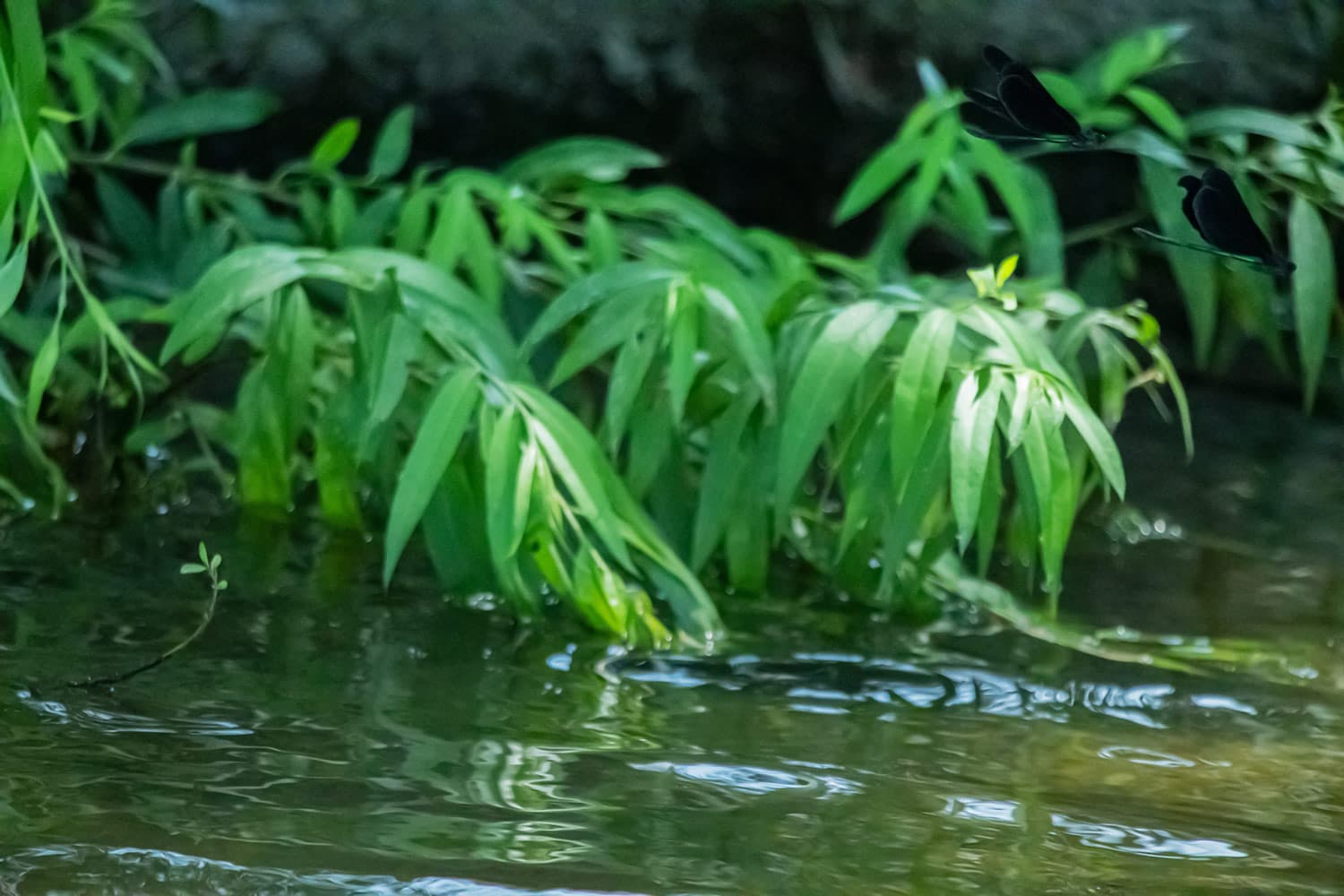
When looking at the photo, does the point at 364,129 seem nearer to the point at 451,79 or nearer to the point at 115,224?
the point at 451,79

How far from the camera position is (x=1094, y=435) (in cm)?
154

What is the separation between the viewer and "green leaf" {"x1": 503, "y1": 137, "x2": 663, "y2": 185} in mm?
2275

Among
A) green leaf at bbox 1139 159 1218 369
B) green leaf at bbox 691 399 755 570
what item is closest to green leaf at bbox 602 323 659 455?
green leaf at bbox 691 399 755 570

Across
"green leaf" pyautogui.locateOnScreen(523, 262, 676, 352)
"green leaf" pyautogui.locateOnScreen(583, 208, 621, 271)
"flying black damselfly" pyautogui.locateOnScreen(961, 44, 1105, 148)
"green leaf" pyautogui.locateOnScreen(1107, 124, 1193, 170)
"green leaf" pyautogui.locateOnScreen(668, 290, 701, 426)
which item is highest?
"green leaf" pyautogui.locateOnScreen(1107, 124, 1193, 170)

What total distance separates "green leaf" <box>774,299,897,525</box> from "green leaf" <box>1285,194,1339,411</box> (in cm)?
73

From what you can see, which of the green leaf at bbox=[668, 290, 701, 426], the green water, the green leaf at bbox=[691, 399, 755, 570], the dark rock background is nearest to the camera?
the green water

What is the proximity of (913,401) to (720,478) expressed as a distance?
0.30 metres

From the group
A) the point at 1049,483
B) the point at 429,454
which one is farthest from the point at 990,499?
the point at 429,454

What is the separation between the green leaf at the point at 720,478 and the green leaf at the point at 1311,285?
828mm

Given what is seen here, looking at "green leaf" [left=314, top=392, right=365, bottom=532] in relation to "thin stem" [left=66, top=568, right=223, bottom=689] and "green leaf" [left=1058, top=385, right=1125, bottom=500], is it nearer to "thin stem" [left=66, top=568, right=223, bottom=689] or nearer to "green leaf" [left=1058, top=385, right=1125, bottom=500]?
"thin stem" [left=66, top=568, right=223, bottom=689]

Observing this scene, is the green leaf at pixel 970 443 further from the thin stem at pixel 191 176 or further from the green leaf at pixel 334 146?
the thin stem at pixel 191 176

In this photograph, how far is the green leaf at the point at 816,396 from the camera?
5.32 feet

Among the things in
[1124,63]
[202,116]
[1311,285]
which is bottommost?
[1311,285]

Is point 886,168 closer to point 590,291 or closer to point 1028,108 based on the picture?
point 590,291
